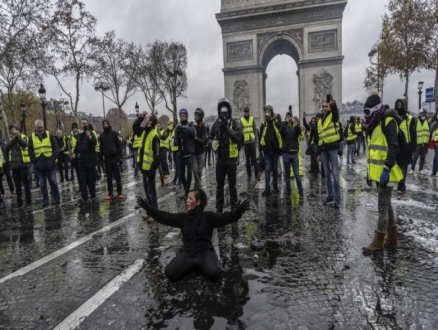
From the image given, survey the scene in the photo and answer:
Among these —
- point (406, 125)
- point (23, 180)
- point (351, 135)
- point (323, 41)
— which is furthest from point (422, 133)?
point (323, 41)

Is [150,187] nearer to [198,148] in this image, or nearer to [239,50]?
[198,148]

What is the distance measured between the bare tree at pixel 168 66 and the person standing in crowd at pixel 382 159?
3370 cm

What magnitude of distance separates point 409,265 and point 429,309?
39.6 inches

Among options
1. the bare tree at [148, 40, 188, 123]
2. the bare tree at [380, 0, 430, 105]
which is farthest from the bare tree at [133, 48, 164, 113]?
the bare tree at [380, 0, 430, 105]

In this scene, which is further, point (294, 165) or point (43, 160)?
point (43, 160)

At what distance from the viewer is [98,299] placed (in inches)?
135

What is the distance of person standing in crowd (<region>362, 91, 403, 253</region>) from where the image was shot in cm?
429

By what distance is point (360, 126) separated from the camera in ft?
48.6

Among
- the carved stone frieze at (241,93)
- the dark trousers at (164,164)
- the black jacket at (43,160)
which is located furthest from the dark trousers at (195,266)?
the carved stone frieze at (241,93)

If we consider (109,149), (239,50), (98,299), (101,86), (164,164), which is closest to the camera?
(98,299)

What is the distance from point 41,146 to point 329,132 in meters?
6.88

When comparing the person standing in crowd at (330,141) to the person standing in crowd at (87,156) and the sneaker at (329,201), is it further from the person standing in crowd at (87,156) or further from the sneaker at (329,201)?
the person standing in crowd at (87,156)

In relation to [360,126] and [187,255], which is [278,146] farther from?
[360,126]

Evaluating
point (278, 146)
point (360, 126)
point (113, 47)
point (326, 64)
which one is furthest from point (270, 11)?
point (278, 146)
